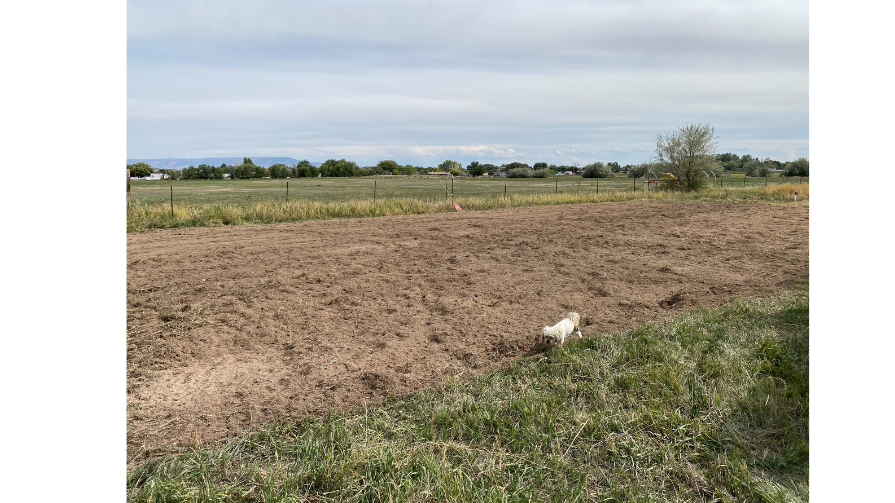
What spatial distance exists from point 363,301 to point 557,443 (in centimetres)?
368

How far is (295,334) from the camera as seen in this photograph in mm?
5230

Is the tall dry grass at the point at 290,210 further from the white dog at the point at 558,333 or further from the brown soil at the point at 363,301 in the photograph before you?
the white dog at the point at 558,333

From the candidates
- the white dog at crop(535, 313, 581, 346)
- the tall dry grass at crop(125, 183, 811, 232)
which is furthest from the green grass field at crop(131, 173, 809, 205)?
the white dog at crop(535, 313, 581, 346)

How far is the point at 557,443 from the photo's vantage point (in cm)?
301

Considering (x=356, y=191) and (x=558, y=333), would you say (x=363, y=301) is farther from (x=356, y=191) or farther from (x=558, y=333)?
(x=356, y=191)

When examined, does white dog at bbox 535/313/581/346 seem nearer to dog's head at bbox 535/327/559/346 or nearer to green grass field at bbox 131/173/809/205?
dog's head at bbox 535/327/559/346

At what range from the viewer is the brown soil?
401 centimetres

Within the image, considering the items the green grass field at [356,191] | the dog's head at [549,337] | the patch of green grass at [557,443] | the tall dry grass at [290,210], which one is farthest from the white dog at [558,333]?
the green grass field at [356,191]

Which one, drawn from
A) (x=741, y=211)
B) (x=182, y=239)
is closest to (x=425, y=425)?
(x=182, y=239)

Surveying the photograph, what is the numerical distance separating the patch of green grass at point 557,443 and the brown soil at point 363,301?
43cm

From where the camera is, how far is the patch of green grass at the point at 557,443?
2.61 m

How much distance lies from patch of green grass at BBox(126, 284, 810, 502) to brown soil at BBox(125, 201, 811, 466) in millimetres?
426

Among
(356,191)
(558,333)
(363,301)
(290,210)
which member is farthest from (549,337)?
(356,191)
